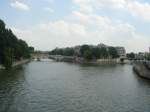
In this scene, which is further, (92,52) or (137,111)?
(92,52)

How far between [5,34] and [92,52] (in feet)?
277

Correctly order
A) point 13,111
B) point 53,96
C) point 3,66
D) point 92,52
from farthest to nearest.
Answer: point 92,52
point 3,66
point 53,96
point 13,111

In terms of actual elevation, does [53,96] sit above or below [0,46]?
below

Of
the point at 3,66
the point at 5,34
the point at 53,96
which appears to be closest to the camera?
the point at 53,96

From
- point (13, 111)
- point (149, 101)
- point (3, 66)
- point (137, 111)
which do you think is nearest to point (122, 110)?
point (137, 111)

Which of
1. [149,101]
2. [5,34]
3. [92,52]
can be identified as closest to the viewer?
[149,101]

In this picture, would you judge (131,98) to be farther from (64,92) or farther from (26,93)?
(26,93)

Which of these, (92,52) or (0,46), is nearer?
(0,46)

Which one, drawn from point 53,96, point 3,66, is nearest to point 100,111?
point 53,96

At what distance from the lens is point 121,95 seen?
34469 mm

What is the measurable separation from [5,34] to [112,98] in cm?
5498

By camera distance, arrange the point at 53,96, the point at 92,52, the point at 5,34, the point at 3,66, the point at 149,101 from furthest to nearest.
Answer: the point at 92,52
the point at 5,34
the point at 3,66
the point at 53,96
the point at 149,101

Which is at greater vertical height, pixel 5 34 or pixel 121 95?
pixel 5 34

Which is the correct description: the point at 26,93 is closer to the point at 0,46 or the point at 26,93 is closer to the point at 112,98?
the point at 112,98
